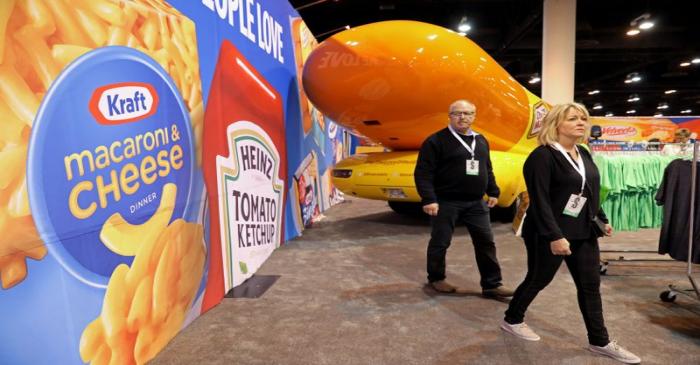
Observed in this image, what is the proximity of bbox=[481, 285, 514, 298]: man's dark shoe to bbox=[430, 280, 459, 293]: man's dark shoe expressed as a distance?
0.22 m

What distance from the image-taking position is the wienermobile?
171 inches

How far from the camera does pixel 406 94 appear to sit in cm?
444

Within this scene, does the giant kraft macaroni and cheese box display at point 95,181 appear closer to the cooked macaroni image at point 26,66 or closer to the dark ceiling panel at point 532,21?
the cooked macaroni image at point 26,66

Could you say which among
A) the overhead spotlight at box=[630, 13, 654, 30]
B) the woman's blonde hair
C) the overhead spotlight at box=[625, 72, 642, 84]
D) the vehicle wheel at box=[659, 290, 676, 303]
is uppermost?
the overhead spotlight at box=[625, 72, 642, 84]

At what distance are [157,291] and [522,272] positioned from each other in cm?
290

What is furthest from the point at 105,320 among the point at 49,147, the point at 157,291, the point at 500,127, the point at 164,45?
the point at 500,127

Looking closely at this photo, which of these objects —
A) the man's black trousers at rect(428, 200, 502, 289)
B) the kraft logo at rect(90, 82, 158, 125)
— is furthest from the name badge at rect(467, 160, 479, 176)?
the kraft logo at rect(90, 82, 158, 125)

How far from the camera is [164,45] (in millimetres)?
2312

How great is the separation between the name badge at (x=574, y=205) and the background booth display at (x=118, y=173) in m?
2.07

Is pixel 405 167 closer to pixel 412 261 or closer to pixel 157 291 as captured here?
pixel 412 261

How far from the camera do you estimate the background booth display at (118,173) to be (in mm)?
1462

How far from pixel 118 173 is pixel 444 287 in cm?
230

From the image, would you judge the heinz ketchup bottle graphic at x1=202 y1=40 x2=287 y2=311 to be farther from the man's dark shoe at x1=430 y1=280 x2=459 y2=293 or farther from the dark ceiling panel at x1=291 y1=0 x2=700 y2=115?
the dark ceiling panel at x1=291 y1=0 x2=700 y2=115

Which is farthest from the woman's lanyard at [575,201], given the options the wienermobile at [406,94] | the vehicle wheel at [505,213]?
the vehicle wheel at [505,213]
